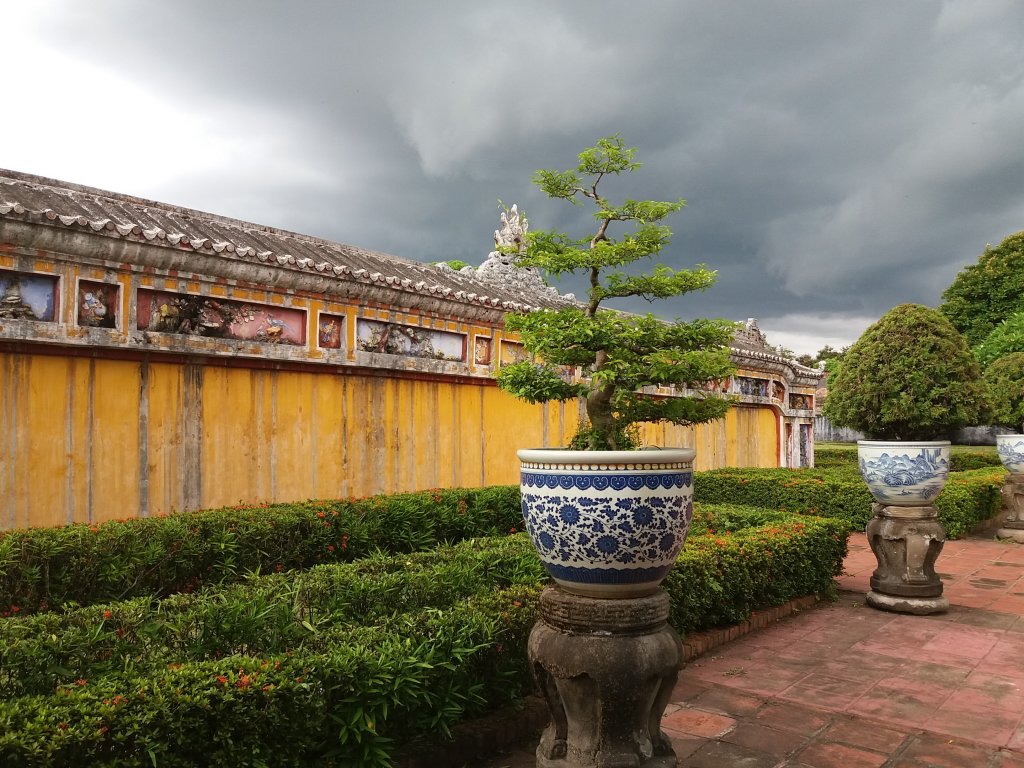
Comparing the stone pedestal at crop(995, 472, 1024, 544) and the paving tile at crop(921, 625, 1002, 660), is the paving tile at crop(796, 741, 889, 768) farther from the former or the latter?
the stone pedestal at crop(995, 472, 1024, 544)

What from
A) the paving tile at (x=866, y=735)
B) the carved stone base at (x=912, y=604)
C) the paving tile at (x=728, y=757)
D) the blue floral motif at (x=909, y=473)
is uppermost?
the blue floral motif at (x=909, y=473)

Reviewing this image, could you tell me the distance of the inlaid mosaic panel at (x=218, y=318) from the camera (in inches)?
271

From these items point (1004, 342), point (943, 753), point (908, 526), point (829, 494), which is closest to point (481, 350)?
point (829, 494)

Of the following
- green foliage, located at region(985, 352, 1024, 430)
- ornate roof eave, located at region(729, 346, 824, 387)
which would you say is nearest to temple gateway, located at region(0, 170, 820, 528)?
ornate roof eave, located at region(729, 346, 824, 387)

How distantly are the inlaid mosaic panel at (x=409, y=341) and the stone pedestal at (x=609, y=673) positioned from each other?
6099mm

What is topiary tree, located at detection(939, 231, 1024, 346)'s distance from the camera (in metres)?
29.2

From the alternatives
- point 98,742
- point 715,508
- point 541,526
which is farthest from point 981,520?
point 98,742

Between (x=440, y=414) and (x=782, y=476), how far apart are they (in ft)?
18.9

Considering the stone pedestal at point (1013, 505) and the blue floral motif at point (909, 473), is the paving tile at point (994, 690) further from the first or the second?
the stone pedestal at point (1013, 505)

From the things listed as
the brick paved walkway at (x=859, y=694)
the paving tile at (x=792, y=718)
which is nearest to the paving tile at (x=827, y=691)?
the brick paved walkway at (x=859, y=694)

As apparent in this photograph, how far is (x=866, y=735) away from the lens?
3.64m

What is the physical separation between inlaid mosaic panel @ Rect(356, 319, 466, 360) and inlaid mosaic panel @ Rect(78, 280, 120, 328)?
2.67m

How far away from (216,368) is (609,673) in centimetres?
594

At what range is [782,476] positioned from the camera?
1149 centimetres
